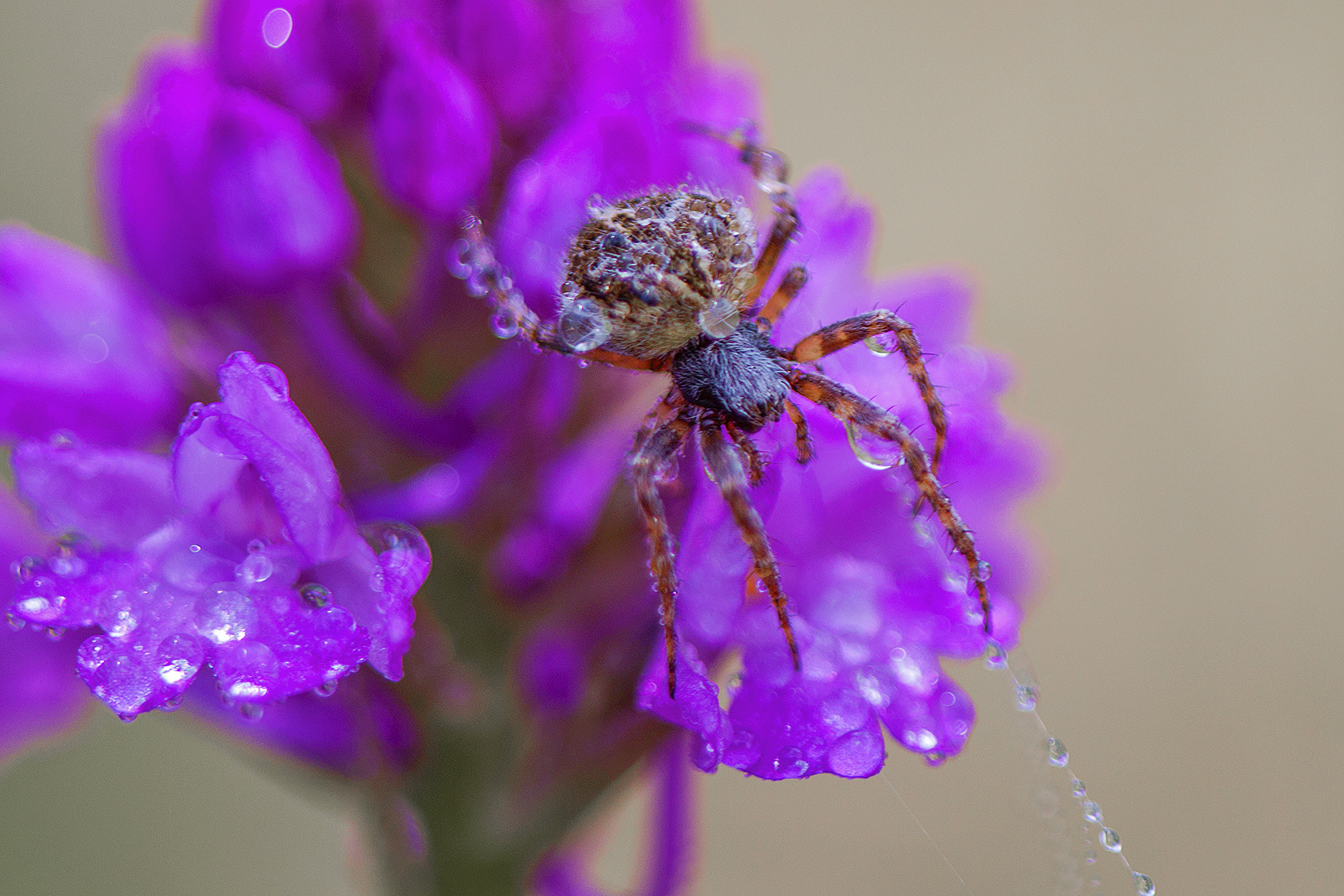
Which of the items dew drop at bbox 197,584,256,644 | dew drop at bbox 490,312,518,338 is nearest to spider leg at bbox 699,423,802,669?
dew drop at bbox 490,312,518,338

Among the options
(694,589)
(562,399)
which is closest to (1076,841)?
(694,589)

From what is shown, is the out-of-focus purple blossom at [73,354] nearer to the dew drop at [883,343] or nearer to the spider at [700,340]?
the spider at [700,340]

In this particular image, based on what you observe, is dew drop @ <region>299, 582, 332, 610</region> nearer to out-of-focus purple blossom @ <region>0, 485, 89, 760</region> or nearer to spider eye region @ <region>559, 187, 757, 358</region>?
spider eye region @ <region>559, 187, 757, 358</region>

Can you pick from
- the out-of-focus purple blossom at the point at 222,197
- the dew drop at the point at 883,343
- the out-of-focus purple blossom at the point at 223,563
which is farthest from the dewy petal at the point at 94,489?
the dew drop at the point at 883,343

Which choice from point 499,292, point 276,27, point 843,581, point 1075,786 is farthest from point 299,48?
point 1075,786

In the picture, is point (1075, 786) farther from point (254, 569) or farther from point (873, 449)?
point (254, 569)

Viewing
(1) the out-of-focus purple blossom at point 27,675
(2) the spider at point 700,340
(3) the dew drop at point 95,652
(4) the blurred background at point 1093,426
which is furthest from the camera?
(4) the blurred background at point 1093,426
